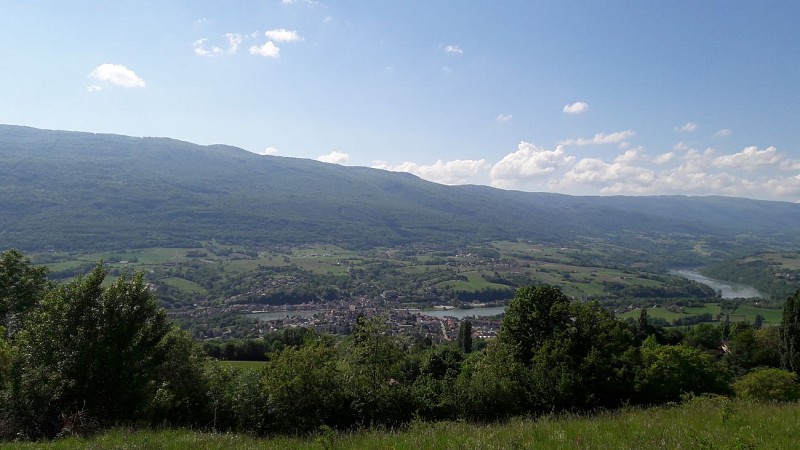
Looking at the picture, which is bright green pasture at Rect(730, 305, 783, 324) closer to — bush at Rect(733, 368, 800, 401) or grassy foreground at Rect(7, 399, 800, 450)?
bush at Rect(733, 368, 800, 401)

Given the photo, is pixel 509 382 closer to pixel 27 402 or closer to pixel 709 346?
pixel 27 402

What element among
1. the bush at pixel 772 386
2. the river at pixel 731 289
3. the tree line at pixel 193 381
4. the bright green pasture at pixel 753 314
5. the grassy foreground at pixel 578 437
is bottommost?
the river at pixel 731 289

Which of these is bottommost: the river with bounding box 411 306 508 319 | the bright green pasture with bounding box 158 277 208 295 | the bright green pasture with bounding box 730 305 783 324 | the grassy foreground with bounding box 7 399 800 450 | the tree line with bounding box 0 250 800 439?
the river with bounding box 411 306 508 319

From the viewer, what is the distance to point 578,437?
6098mm

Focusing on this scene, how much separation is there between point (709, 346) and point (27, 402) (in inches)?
2542

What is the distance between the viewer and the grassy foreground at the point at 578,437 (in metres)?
5.57

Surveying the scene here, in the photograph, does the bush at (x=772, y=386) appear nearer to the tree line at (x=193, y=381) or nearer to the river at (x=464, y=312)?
the tree line at (x=193, y=381)

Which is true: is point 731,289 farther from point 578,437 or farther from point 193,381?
point 193,381

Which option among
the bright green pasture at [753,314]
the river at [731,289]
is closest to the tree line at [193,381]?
the bright green pasture at [753,314]

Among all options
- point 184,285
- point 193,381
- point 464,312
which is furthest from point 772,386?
point 184,285

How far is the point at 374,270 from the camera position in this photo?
133 meters

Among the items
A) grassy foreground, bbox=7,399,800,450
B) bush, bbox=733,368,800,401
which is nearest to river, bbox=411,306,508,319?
bush, bbox=733,368,800,401

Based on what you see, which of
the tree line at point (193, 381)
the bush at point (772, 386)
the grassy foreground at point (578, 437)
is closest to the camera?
the grassy foreground at point (578, 437)

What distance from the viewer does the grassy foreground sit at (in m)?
5.57
